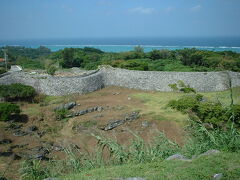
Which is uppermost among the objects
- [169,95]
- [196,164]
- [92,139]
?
[196,164]

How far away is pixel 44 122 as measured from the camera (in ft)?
52.1

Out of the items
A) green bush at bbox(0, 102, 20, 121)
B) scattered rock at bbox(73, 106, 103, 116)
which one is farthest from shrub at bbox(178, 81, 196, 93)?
green bush at bbox(0, 102, 20, 121)

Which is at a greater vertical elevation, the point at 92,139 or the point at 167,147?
the point at 167,147

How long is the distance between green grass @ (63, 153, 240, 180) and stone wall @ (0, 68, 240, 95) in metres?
15.4

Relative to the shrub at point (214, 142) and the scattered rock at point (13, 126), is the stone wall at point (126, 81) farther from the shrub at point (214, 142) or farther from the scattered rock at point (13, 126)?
the shrub at point (214, 142)

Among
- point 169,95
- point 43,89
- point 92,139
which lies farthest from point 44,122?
point 169,95

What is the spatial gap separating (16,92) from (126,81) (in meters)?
9.43

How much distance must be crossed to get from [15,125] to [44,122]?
5.57ft

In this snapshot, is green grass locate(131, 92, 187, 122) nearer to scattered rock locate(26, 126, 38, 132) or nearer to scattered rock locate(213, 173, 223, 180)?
scattered rock locate(26, 126, 38, 132)

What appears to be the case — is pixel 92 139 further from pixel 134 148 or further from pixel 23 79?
pixel 23 79

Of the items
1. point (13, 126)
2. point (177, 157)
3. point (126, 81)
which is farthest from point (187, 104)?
point (13, 126)

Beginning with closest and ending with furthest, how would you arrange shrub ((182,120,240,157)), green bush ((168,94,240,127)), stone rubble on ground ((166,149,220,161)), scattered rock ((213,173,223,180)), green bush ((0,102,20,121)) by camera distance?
scattered rock ((213,173,223,180)) < stone rubble on ground ((166,149,220,161)) < shrub ((182,120,240,157)) < green bush ((168,94,240,127)) < green bush ((0,102,20,121))

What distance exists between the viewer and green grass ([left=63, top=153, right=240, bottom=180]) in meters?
4.85

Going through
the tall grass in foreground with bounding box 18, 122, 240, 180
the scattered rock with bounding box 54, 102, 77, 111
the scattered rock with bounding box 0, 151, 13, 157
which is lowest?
the scattered rock with bounding box 0, 151, 13, 157
